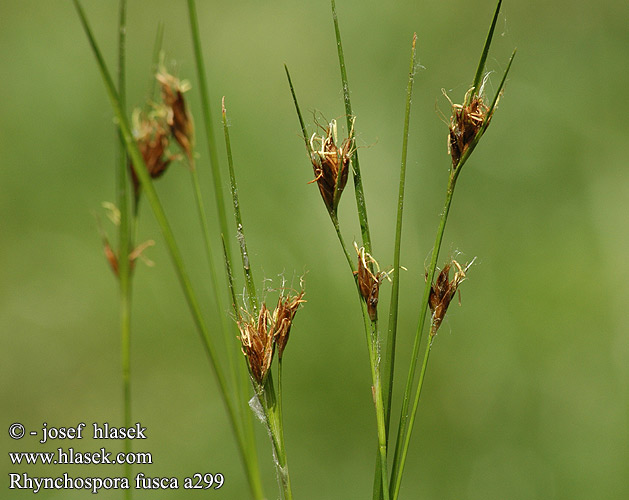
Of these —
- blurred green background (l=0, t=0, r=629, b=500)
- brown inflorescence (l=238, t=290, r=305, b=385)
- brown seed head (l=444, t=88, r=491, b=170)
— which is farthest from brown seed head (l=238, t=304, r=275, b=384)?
blurred green background (l=0, t=0, r=629, b=500)

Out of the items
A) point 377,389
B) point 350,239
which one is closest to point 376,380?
point 377,389

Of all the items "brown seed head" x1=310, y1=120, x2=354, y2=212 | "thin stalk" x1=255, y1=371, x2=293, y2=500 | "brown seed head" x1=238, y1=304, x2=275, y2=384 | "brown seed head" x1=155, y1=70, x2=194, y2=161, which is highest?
"brown seed head" x1=155, y1=70, x2=194, y2=161

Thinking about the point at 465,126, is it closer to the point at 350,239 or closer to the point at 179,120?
the point at 179,120

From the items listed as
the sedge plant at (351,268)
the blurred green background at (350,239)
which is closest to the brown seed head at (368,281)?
the sedge plant at (351,268)

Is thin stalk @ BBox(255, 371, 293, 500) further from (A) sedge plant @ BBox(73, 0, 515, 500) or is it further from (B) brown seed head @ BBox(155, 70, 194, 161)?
(B) brown seed head @ BBox(155, 70, 194, 161)

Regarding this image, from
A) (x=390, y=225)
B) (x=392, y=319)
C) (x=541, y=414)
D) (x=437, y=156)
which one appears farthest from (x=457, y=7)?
(x=392, y=319)

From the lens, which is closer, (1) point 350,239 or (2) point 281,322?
(2) point 281,322
